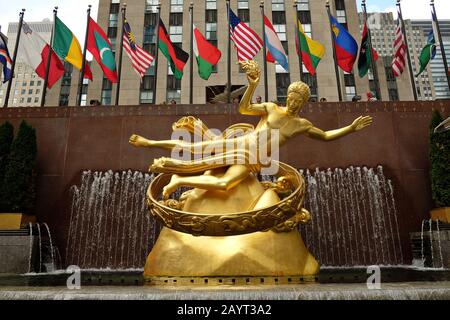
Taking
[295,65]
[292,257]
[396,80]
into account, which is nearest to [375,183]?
[292,257]

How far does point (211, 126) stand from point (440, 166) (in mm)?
7667

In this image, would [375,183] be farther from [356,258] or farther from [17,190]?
[17,190]

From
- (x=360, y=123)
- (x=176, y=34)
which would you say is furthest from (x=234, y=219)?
(x=176, y=34)

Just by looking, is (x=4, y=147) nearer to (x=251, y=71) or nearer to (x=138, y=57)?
(x=138, y=57)

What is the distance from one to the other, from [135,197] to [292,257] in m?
7.99

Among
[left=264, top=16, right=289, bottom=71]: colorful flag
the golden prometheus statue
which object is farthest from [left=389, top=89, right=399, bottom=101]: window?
the golden prometheus statue

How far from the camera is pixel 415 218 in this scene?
13164 mm

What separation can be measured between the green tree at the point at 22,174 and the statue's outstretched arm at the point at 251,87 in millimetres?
8806

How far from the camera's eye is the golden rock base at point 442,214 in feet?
39.8

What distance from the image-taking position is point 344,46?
56.9 ft

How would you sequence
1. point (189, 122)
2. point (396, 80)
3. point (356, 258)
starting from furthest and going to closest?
point (396, 80), point (356, 258), point (189, 122)

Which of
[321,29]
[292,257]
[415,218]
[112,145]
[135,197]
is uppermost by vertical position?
[321,29]
